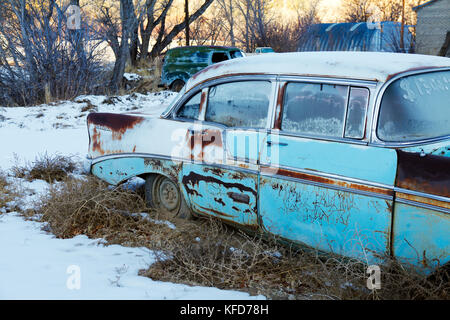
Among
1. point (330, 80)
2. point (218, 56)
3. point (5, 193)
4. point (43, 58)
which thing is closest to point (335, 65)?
point (330, 80)

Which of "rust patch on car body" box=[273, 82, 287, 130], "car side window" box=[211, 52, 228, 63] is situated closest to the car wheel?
"car side window" box=[211, 52, 228, 63]

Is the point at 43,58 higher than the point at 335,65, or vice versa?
the point at 43,58

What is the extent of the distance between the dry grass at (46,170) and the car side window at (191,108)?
7.41 ft

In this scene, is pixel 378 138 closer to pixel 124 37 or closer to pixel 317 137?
pixel 317 137

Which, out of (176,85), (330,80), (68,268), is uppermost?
(330,80)

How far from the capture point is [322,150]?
3576 millimetres

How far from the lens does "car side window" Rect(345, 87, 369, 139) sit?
3461 millimetres

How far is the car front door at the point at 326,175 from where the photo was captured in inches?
129

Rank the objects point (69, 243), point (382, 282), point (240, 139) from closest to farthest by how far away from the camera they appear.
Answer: point (382, 282), point (240, 139), point (69, 243)

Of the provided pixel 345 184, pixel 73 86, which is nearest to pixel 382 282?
pixel 345 184

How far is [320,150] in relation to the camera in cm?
359

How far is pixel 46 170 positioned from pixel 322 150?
397cm

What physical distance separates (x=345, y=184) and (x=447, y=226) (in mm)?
702
